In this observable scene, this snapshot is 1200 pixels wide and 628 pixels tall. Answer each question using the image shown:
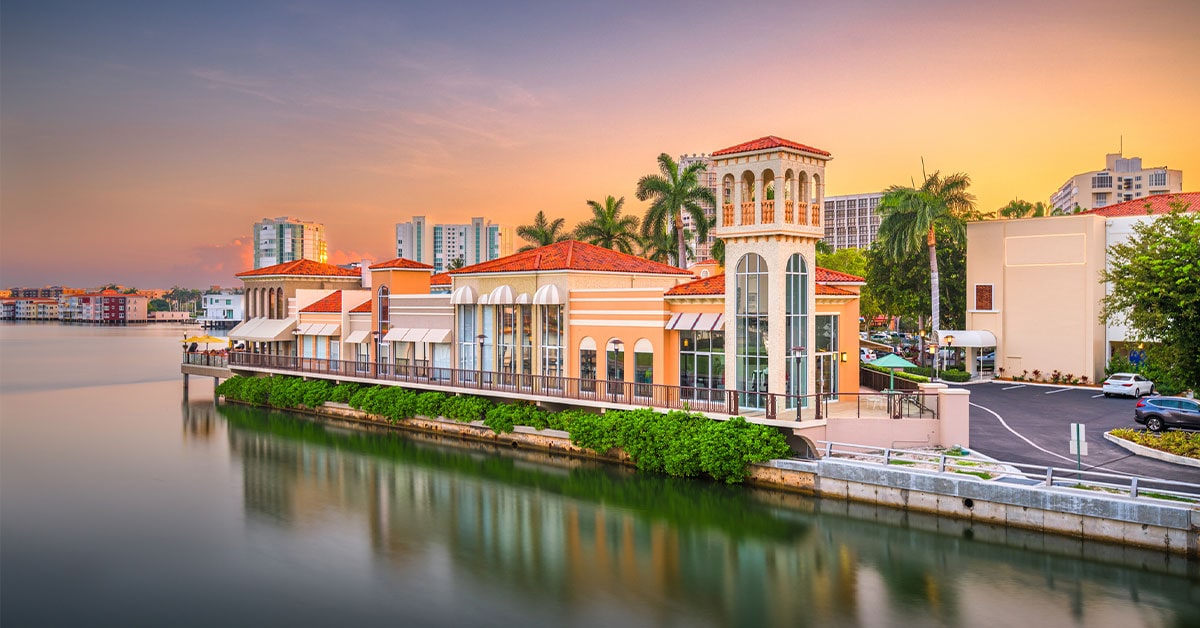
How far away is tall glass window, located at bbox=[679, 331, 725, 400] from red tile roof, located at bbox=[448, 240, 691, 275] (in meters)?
5.31

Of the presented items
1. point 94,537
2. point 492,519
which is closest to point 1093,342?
point 492,519

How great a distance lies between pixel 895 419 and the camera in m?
24.6

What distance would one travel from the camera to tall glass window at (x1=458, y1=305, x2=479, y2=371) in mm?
35744

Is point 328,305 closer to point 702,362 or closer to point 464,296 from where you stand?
point 464,296

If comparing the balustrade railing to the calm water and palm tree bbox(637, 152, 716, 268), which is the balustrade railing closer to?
the calm water

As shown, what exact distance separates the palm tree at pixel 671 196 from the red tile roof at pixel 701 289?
15.9 meters

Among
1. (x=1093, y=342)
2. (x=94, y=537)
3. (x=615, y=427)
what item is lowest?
(x=94, y=537)

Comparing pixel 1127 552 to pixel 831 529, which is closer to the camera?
pixel 1127 552

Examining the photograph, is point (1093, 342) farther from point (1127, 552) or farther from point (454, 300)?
point (454, 300)

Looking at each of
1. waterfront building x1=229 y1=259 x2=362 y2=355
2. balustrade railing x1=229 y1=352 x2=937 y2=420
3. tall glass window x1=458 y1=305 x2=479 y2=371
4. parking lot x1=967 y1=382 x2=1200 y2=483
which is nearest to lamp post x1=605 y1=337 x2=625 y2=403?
balustrade railing x1=229 y1=352 x2=937 y2=420

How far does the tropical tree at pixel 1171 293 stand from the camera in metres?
21.2

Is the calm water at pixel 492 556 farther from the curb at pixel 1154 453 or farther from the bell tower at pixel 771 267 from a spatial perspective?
the curb at pixel 1154 453

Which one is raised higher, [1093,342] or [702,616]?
[1093,342]

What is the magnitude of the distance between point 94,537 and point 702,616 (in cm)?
1669
